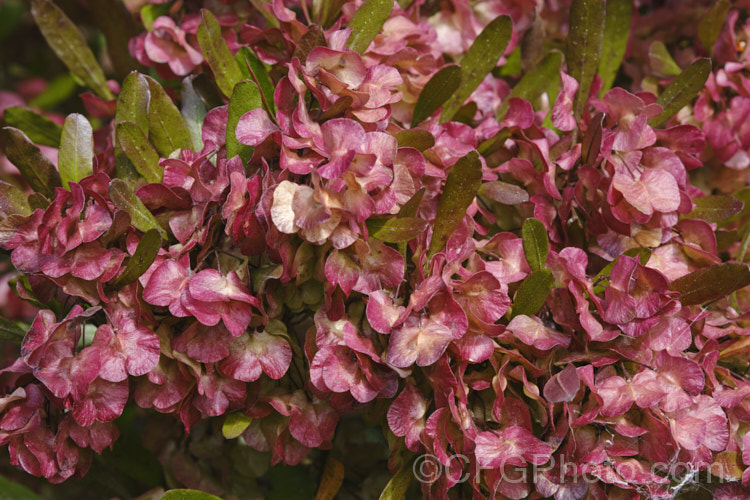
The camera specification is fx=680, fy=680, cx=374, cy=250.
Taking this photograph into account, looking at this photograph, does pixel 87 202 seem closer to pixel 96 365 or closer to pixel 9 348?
pixel 96 365

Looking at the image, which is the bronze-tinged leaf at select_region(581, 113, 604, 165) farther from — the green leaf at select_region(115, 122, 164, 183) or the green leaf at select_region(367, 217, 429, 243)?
the green leaf at select_region(115, 122, 164, 183)

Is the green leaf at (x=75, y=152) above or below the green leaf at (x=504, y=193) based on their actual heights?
below

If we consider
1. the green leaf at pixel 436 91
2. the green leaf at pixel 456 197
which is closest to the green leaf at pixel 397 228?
the green leaf at pixel 456 197

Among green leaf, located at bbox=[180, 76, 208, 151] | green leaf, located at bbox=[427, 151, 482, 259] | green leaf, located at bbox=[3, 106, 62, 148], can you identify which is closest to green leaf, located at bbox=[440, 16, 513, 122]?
green leaf, located at bbox=[427, 151, 482, 259]

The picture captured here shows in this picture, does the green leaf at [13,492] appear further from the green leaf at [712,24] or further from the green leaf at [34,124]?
the green leaf at [712,24]

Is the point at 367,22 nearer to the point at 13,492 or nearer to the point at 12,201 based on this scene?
the point at 12,201

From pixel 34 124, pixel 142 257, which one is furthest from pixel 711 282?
pixel 34 124
